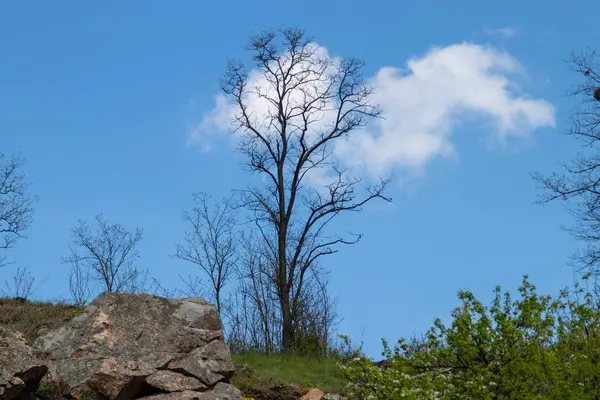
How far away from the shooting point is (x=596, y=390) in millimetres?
8109

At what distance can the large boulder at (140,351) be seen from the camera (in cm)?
1016

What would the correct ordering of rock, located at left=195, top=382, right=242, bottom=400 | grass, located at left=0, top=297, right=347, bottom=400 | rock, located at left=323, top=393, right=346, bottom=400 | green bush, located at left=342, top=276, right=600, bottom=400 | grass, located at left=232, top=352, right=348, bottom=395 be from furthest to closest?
grass, located at left=232, top=352, right=348, bottom=395
grass, located at left=0, top=297, right=347, bottom=400
rock, located at left=323, top=393, right=346, bottom=400
rock, located at left=195, top=382, right=242, bottom=400
green bush, located at left=342, top=276, right=600, bottom=400

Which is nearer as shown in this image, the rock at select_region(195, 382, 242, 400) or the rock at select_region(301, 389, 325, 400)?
the rock at select_region(195, 382, 242, 400)

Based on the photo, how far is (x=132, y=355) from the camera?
10.9 metres

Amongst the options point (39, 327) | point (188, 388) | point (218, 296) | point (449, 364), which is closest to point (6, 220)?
point (218, 296)

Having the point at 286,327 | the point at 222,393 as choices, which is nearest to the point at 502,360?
the point at 222,393

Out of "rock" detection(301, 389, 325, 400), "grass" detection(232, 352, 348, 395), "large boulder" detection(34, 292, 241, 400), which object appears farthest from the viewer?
"grass" detection(232, 352, 348, 395)

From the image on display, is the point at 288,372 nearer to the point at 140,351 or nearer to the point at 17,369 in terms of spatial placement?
the point at 140,351

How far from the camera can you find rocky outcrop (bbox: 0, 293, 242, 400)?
1009 centimetres

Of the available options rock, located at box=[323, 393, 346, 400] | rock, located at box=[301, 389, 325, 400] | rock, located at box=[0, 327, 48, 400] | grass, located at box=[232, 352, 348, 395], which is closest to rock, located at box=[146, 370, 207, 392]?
rock, located at box=[0, 327, 48, 400]

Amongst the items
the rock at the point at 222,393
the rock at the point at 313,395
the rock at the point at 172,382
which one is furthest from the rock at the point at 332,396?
the rock at the point at 172,382

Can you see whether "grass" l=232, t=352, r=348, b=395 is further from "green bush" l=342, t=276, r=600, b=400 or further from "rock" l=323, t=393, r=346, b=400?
"green bush" l=342, t=276, r=600, b=400

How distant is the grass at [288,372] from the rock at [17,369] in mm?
3475

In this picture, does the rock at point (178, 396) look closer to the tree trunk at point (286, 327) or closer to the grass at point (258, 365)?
the grass at point (258, 365)
